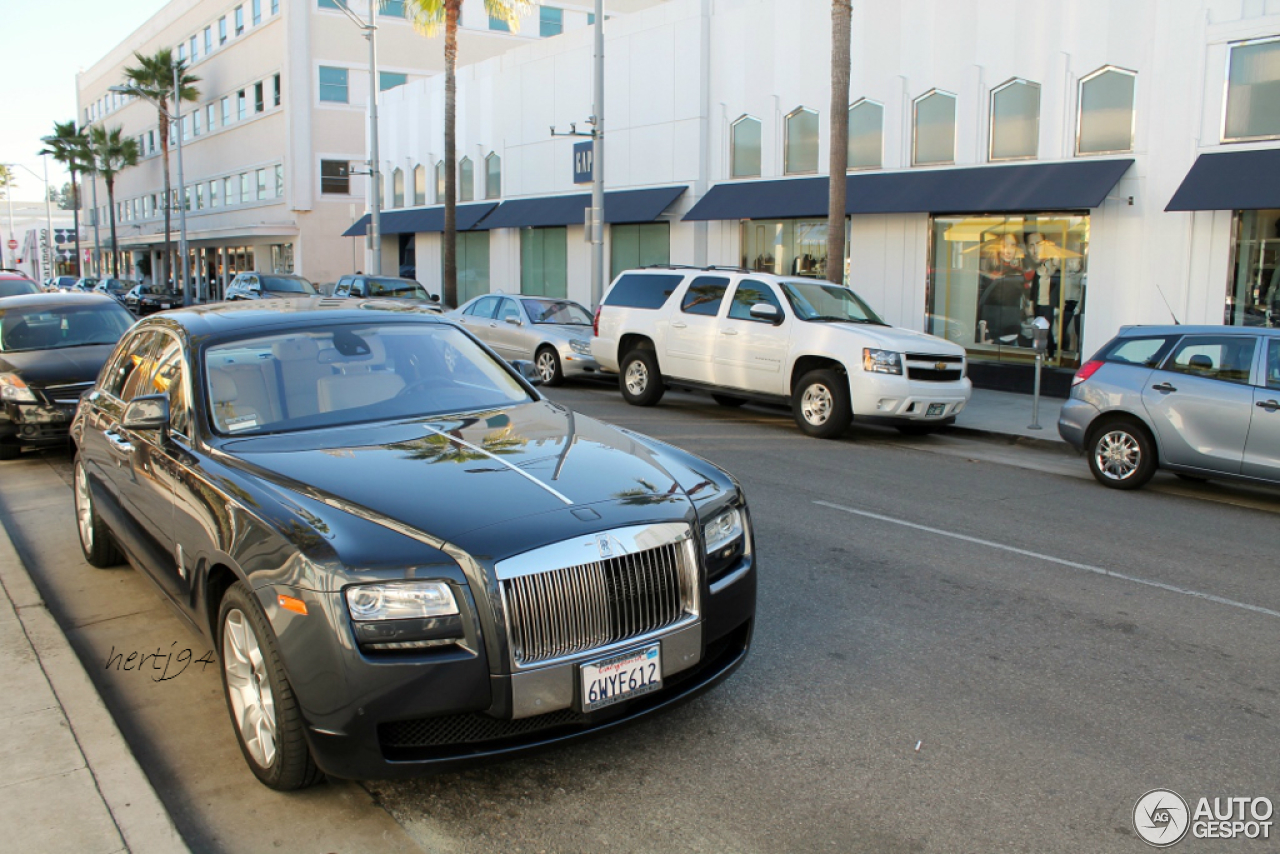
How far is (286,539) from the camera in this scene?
3.58 meters

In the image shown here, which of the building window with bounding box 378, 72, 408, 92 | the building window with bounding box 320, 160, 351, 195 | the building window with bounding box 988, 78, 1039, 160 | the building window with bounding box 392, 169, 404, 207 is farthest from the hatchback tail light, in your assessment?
the building window with bounding box 320, 160, 351, 195

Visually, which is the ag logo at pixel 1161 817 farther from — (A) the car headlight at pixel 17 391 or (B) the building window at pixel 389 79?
(B) the building window at pixel 389 79

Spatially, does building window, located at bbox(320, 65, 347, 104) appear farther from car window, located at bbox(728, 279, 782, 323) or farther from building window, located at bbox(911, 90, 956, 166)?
car window, located at bbox(728, 279, 782, 323)

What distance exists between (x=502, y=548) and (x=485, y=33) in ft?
168

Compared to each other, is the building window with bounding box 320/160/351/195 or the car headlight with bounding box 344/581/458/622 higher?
the building window with bounding box 320/160/351/195

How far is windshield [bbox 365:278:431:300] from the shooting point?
2373 centimetres

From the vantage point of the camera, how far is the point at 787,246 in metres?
21.6

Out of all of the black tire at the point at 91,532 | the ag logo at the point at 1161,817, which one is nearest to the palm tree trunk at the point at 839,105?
the black tire at the point at 91,532

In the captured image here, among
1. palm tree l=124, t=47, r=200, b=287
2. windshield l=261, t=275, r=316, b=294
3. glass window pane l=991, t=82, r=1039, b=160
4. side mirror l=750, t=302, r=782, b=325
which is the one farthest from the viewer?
palm tree l=124, t=47, r=200, b=287

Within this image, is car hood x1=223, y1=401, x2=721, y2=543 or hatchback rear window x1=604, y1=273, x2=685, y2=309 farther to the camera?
hatchback rear window x1=604, y1=273, x2=685, y2=309

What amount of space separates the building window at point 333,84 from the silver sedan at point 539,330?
32221 millimetres

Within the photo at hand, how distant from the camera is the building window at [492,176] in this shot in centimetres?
3056

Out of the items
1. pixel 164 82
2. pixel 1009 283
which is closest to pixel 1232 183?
pixel 1009 283

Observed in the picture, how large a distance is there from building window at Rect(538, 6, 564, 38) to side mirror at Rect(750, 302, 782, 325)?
Result: 40987 mm
